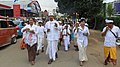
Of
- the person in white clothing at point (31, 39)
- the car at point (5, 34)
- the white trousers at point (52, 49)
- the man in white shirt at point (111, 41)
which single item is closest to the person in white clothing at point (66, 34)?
the car at point (5, 34)

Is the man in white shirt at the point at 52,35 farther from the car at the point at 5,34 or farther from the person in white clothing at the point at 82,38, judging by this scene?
the car at the point at 5,34

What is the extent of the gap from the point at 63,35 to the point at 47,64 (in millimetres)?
4293

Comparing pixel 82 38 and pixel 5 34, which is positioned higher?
pixel 82 38

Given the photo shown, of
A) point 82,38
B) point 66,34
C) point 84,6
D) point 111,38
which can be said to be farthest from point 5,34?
point 84,6

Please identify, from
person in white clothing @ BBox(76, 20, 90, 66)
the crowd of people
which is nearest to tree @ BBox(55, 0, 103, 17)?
the crowd of people

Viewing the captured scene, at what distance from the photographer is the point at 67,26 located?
44.0 ft

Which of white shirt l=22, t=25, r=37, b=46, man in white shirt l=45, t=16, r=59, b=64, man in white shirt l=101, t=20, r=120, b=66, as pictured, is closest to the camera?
man in white shirt l=101, t=20, r=120, b=66

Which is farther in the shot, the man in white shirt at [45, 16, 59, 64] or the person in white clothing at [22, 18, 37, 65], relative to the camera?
the man in white shirt at [45, 16, 59, 64]

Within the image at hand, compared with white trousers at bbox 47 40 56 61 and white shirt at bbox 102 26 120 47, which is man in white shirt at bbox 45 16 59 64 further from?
white shirt at bbox 102 26 120 47

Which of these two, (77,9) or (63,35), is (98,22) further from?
(63,35)

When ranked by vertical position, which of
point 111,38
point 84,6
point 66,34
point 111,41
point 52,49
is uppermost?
point 84,6

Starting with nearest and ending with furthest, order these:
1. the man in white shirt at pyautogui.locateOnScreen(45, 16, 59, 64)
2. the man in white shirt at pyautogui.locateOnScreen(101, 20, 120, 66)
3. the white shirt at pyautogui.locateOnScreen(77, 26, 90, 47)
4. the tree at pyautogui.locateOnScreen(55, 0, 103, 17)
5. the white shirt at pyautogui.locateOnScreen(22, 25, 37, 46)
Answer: the man in white shirt at pyautogui.locateOnScreen(101, 20, 120, 66), the white shirt at pyautogui.locateOnScreen(77, 26, 90, 47), the white shirt at pyautogui.locateOnScreen(22, 25, 37, 46), the man in white shirt at pyautogui.locateOnScreen(45, 16, 59, 64), the tree at pyautogui.locateOnScreen(55, 0, 103, 17)

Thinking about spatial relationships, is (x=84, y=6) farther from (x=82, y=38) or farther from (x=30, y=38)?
(x=30, y=38)

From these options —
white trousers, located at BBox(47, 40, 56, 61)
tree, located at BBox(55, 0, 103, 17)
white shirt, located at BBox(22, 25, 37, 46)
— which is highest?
tree, located at BBox(55, 0, 103, 17)
